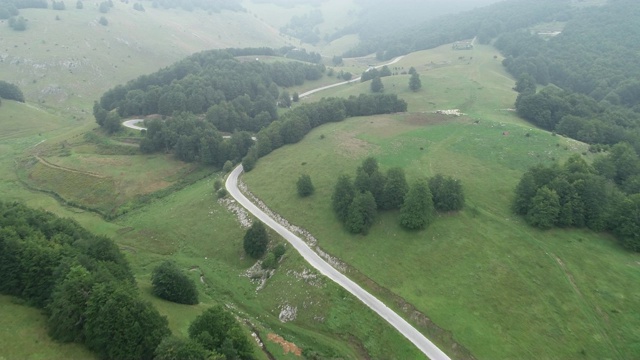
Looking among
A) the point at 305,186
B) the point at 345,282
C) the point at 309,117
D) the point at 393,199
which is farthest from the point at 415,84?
the point at 345,282

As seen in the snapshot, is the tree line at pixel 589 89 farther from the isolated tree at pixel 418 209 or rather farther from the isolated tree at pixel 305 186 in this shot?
the isolated tree at pixel 305 186

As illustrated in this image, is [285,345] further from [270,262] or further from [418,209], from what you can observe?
[418,209]

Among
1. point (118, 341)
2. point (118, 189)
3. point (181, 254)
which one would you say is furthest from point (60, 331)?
point (118, 189)

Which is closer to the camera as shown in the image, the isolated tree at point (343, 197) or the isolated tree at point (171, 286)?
the isolated tree at point (171, 286)

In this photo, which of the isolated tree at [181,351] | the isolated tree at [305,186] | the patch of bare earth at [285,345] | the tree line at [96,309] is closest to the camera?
the isolated tree at [181,351]

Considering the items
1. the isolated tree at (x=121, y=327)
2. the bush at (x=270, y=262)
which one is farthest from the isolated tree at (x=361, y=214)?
the isolated tree at (x=121, y=327)

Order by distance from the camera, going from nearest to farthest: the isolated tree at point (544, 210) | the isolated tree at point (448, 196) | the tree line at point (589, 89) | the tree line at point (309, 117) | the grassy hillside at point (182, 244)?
the grassy hillside at point (182, 244) → the isolated tree at point (544, 210) → the isolated tree at point (448, 196) → the tree line at point (589, 89) → the tree line at point (309, 117)
